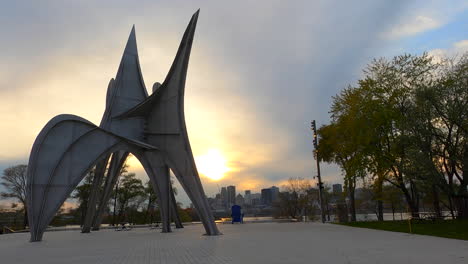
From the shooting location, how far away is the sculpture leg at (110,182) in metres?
26.3

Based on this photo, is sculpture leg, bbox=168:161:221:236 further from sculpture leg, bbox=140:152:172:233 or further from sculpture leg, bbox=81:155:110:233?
sculpture leg, bbox=81:155:110:233

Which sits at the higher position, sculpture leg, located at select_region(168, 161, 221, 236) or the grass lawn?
sculpture leg, located at select_region(168, 161, 221, 236)

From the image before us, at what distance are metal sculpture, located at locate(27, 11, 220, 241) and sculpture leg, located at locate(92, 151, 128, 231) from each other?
78mm

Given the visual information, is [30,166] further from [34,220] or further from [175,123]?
[175,123]

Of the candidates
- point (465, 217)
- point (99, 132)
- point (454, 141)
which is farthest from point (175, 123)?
point (465, 217)

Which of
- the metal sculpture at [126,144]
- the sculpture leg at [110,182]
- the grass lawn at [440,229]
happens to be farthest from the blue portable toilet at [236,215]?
the grass lawn at [440,229]

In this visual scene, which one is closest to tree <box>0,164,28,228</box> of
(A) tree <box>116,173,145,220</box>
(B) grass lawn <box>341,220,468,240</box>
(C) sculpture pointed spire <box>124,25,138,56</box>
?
(A) tree <box>116,173,145,220</box>

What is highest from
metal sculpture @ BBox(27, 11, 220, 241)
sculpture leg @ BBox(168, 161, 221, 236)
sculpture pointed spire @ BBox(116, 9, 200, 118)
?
sculpture pointed spire @ BBox(116, 9, 200, 118)

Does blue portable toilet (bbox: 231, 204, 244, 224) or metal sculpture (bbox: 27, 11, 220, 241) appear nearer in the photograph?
metal sculpture (bbox: 27, 11, 220, 241)

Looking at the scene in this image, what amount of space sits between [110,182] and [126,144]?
5551 mm

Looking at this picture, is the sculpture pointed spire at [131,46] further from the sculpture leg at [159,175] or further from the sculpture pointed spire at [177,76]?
the sculpture leg at [159,175]

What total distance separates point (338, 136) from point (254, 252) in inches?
895

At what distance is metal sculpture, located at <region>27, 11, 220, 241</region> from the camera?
19.0 m

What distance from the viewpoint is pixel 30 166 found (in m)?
18.7
